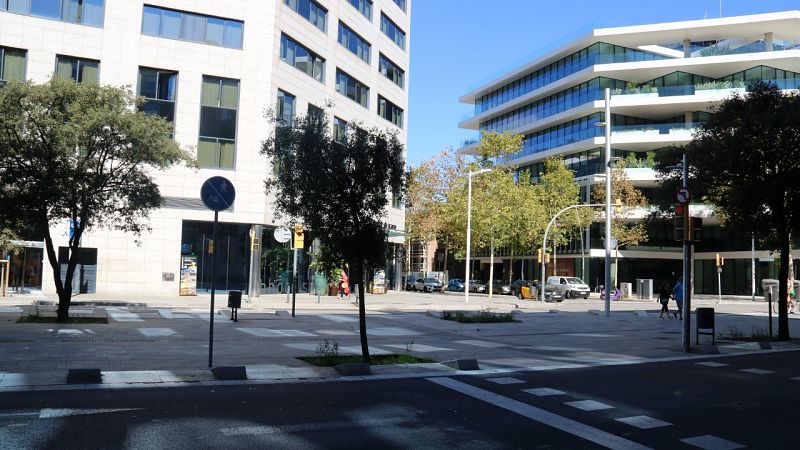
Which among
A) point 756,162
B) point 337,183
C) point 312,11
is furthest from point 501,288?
point 337,183

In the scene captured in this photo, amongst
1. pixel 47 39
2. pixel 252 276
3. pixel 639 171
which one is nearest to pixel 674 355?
pixel 252 276

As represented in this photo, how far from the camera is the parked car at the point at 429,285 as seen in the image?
57.6 meters

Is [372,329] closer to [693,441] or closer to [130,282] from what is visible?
[693,441]

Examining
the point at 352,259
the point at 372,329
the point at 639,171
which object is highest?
the point at 639,171

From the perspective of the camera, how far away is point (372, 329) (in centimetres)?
1853

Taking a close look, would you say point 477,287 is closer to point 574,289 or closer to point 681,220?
point 574,289

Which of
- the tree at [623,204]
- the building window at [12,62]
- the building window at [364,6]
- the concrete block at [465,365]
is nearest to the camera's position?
the concrete block at [465,365]

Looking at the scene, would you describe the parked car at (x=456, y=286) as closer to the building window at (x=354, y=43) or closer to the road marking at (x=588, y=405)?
the building window at (x=354, y=43)

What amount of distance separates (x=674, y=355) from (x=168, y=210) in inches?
1033

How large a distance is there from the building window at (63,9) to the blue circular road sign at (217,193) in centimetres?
2603

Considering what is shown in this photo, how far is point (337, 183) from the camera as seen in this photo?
34.2 feet

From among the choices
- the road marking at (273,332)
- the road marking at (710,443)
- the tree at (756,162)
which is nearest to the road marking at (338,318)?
the road marking at (273,332)

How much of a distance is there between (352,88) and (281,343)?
103 ft

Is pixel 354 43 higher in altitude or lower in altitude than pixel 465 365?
higher
